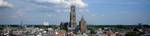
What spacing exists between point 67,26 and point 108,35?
19.2m

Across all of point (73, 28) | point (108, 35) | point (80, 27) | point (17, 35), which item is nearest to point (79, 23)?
point (80, 27)

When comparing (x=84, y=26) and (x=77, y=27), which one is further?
(x=77, y=27)

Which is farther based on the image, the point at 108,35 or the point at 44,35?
the point at 108,35

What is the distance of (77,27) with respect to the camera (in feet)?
248

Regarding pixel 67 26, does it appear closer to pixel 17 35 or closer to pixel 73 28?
pixel 73 28

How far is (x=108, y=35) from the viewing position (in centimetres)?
6075

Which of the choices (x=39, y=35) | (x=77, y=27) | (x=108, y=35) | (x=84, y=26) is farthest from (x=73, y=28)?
(x=39, y=35)

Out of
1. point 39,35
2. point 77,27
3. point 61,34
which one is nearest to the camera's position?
point 39,35

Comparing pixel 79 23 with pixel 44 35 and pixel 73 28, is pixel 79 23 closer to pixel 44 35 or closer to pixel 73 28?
pixel 73 28

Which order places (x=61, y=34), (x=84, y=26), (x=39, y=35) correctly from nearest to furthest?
1. (x=39, y=35)
2. (x=61, y=34)
3. (x=84, y=26)

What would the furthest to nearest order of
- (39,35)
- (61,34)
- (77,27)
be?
(77,27), (61,34), (39,35)

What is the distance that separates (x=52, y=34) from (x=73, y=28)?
772 inches

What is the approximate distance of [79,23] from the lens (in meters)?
71.1

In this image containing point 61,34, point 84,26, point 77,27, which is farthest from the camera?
point 77,27
